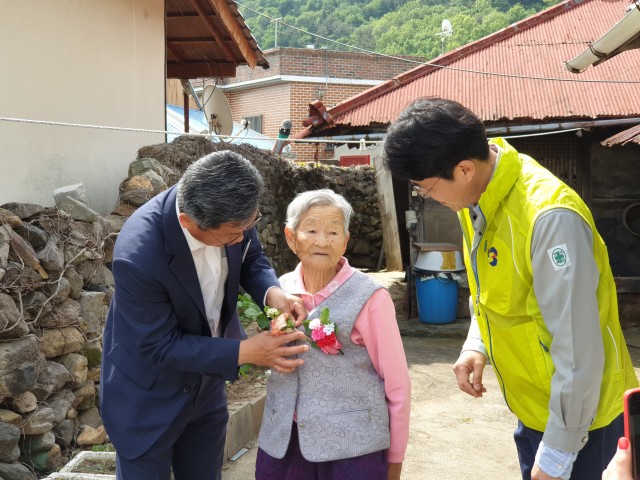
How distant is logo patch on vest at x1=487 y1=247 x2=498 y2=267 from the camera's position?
7.11 feet

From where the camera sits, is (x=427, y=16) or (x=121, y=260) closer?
(x=121, y=260)

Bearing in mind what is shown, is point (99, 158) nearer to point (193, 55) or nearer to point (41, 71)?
point (41, 71)

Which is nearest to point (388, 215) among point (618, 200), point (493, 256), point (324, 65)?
point (618, 200)

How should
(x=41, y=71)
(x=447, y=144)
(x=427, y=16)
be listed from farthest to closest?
(x=427, y=16) → (x=41, y=71) → (x=447, y=144)

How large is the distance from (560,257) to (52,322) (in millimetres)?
3656

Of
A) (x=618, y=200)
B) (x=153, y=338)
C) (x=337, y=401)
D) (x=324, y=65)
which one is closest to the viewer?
(x=153, y=338)

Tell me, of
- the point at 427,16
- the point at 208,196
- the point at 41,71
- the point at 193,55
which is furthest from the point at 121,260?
the point at 427,16

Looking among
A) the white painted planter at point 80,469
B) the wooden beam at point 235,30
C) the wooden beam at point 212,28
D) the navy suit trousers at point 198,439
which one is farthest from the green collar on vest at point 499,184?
the wooden beam at point 212,28

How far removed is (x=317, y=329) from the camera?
2.63 m

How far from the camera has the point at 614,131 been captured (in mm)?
10766

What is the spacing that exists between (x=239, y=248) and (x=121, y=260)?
49cm

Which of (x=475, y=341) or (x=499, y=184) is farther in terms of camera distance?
(x=475, y=341)

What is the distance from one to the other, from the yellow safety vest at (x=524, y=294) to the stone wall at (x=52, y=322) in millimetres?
2952

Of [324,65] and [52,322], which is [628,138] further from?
[324,65]
